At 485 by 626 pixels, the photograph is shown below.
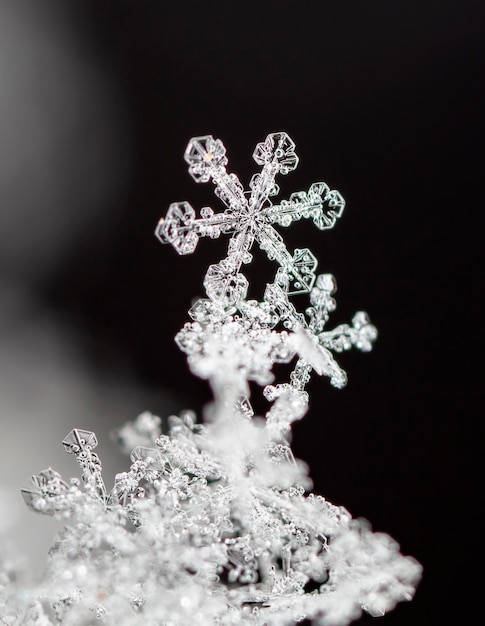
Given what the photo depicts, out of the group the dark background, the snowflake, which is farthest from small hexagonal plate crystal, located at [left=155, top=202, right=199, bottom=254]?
the dark background

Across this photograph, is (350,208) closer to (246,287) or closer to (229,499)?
(246,287)

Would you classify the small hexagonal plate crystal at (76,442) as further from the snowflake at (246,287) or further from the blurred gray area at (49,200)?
the blurred gray area at (49,200)

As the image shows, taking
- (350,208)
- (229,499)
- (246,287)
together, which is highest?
(350,208)

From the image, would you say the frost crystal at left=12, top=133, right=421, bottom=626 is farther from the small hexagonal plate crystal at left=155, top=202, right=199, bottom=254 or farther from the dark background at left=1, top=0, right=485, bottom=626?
the dark background at left=1, top=0, right=485, bottom=626

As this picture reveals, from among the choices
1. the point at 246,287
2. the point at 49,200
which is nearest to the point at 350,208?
the point at 246,287

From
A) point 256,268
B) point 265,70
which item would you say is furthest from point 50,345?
point 265,70

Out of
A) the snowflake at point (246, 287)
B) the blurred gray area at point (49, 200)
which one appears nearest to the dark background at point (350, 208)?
the blurred gray area at point (49, 200)

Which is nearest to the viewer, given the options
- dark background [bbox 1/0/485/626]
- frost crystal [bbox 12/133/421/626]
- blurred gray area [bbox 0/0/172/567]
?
frost crystal [bbox 12/133/421/626]
